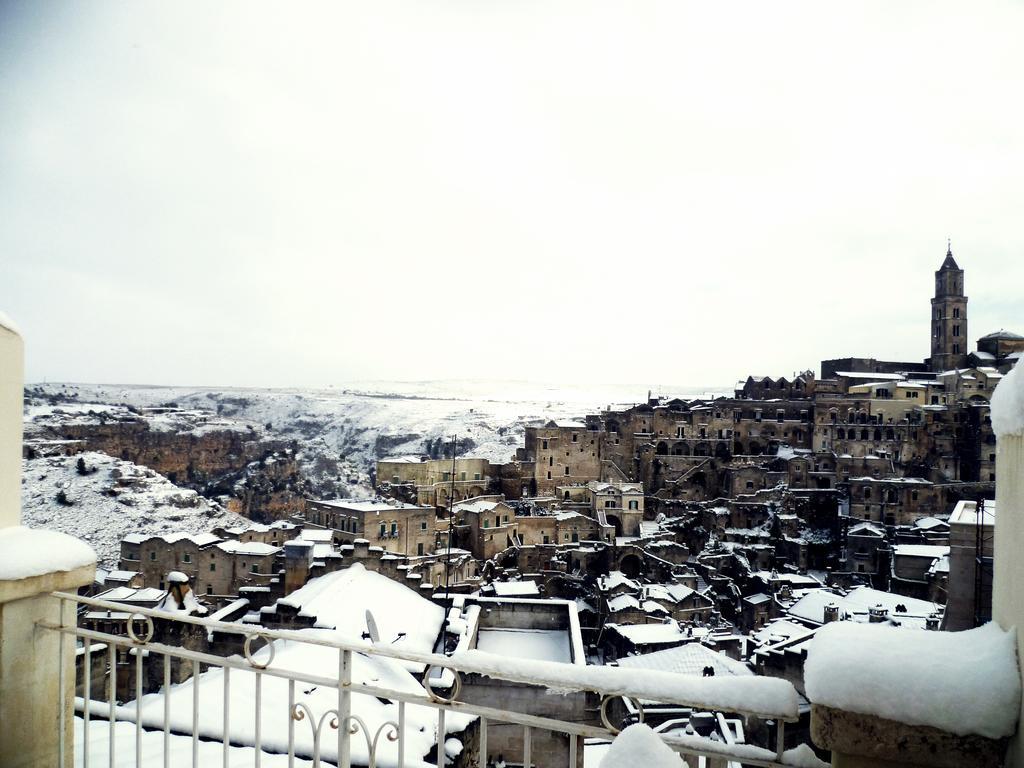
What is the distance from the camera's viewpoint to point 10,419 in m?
2.72

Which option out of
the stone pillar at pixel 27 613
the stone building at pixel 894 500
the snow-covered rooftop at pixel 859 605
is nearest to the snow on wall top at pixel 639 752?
the stone pillar at pixel 27 613

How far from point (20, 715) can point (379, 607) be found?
1142 cm

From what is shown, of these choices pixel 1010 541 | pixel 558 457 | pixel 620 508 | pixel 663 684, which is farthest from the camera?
pixel 558 457

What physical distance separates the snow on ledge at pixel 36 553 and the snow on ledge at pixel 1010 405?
3.43 metres

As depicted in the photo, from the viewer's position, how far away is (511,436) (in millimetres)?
76875

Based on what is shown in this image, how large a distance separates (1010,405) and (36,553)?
351 cm

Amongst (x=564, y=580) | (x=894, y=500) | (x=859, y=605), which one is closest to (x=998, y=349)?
(x=894, y=500)

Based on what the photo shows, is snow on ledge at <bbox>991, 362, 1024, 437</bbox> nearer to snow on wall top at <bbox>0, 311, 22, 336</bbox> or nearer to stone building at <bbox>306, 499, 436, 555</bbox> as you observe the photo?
snow on wall top at <bbox>0, 311, 22, 336</bbox>

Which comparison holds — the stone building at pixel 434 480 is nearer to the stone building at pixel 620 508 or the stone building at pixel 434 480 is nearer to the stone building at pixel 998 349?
the stone building at pixel 620 508

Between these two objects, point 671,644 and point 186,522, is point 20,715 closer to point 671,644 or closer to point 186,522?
point 671,644

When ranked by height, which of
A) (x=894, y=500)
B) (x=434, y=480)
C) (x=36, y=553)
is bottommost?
(x=894, y=500)

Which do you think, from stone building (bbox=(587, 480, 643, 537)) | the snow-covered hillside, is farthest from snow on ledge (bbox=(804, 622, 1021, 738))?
stone building (bbox=(587, 480, 643, 537))

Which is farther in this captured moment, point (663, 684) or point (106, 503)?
point (106, 503)

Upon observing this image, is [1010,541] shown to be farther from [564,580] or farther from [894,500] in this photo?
[894,500]
